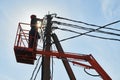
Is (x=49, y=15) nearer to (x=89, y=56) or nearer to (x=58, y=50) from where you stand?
(x=58, y=50)

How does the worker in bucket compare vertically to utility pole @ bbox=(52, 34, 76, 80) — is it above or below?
above

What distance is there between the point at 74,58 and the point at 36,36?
2554mm

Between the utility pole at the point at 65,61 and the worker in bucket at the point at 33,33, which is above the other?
the worker in bucket at the point at 33,33

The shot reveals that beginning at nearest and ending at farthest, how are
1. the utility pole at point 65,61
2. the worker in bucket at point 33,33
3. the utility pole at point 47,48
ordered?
1. the utility pole at point 47,48
2. the utility pole at point 65,61
3. the worker in bucket at point 33,33

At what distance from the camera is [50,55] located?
55.7ft

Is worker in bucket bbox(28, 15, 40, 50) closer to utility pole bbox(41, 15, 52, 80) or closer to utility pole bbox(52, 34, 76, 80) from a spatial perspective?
utility pole bbox(41, 15, 52, 80)

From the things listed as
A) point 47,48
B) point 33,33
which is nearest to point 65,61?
point 47,48

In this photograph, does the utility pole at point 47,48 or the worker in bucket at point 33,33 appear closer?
the utility pole at point 47,48

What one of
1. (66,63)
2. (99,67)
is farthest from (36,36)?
(99,67)

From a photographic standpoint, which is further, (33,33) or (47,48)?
(33,33)

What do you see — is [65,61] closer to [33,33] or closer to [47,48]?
[47,48]

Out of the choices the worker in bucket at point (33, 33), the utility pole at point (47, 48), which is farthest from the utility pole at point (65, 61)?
the worker in bucket at point (33, 33)

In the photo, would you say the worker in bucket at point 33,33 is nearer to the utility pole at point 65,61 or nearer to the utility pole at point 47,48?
the utility pole at point 47,48

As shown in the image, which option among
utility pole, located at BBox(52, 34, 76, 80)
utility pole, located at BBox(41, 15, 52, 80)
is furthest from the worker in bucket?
utility pole, located at BBox(52, 34, 76, 80)
